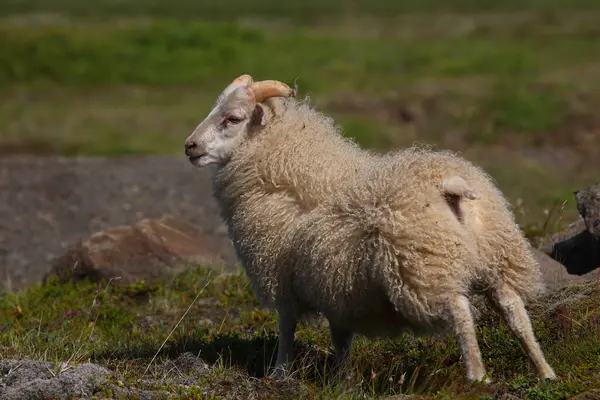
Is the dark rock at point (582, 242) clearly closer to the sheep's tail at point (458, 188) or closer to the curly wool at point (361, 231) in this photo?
the curly wool at point (361, 231)

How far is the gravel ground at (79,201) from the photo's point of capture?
1661cm

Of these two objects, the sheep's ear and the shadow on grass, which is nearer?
the shadow on grass

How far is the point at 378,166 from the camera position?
26.1 feet

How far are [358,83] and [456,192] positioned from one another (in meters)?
24.8

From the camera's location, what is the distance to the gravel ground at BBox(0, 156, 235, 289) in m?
16.6

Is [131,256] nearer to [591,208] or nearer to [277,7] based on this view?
[591,208]

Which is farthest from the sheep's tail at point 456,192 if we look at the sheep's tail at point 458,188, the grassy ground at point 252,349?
the grassy ground at point 252,349

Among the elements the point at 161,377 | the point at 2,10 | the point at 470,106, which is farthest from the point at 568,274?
the point at 2,10

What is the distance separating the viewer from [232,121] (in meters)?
8.95

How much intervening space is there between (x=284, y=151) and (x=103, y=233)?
4.94 m

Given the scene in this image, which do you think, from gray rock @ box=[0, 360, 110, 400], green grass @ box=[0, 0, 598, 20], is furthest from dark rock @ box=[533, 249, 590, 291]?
green grass @ box=[0, 0, 598, 20]

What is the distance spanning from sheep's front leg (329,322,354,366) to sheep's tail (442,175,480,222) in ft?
4.98

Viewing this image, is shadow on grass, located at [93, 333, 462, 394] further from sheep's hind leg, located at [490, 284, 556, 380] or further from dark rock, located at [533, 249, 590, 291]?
dark rock, located at [533, 249, 590, 291]

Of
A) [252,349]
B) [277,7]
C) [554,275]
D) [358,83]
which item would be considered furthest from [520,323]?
[277,7]
